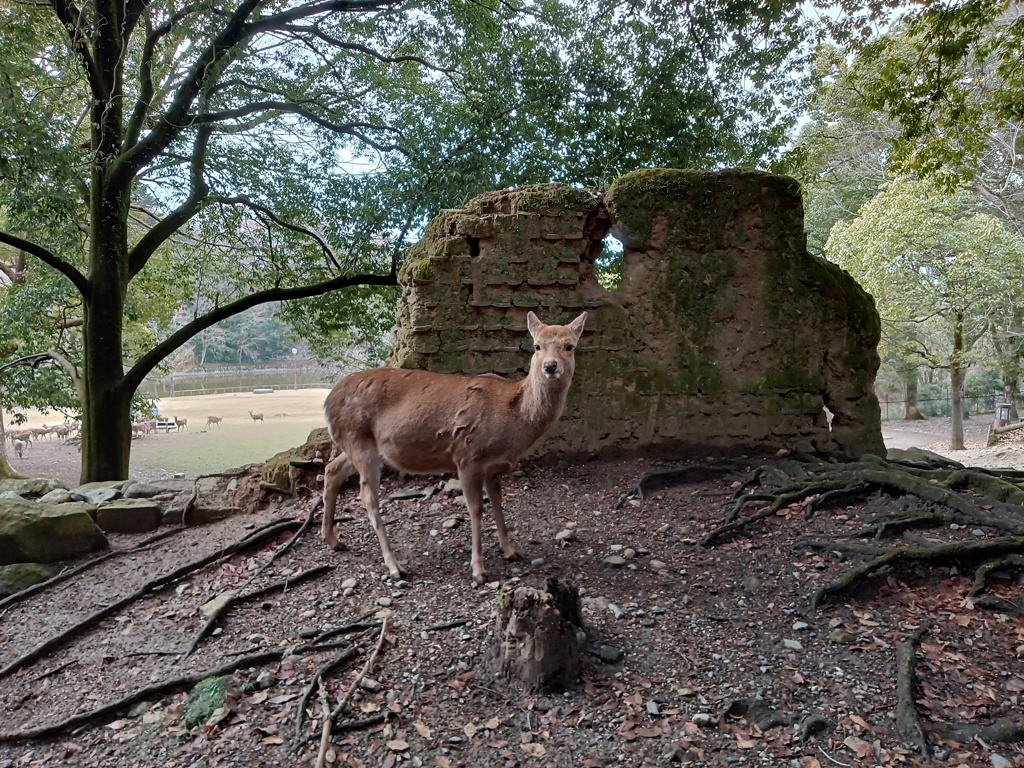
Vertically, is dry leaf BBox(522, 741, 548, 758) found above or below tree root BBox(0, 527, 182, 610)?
below

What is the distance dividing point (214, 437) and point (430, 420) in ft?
35.9

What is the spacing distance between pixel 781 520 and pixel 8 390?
1235 cm

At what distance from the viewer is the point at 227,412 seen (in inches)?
559

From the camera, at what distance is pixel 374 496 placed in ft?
16.2

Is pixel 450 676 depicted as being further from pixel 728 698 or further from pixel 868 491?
pixel 868 491

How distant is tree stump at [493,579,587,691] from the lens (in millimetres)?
3439

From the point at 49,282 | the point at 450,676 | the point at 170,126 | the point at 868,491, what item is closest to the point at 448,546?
the point at 450,676

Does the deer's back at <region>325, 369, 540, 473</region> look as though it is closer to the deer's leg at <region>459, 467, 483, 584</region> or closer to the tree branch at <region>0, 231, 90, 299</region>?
the deer's leg at <region>459, 467, 483, 584</region>

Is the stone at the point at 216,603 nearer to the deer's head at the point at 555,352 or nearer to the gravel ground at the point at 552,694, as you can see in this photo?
the gravel ground at the point at 552,694

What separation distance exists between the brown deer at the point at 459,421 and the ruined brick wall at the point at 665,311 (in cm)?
152

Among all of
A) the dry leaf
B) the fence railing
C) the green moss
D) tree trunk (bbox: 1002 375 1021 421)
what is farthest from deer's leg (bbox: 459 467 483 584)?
the fence railing

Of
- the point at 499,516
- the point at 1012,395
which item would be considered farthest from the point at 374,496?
the point at 1012,395

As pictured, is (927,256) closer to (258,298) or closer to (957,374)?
(957,374)

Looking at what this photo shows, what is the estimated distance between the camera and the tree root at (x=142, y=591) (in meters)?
4.39
